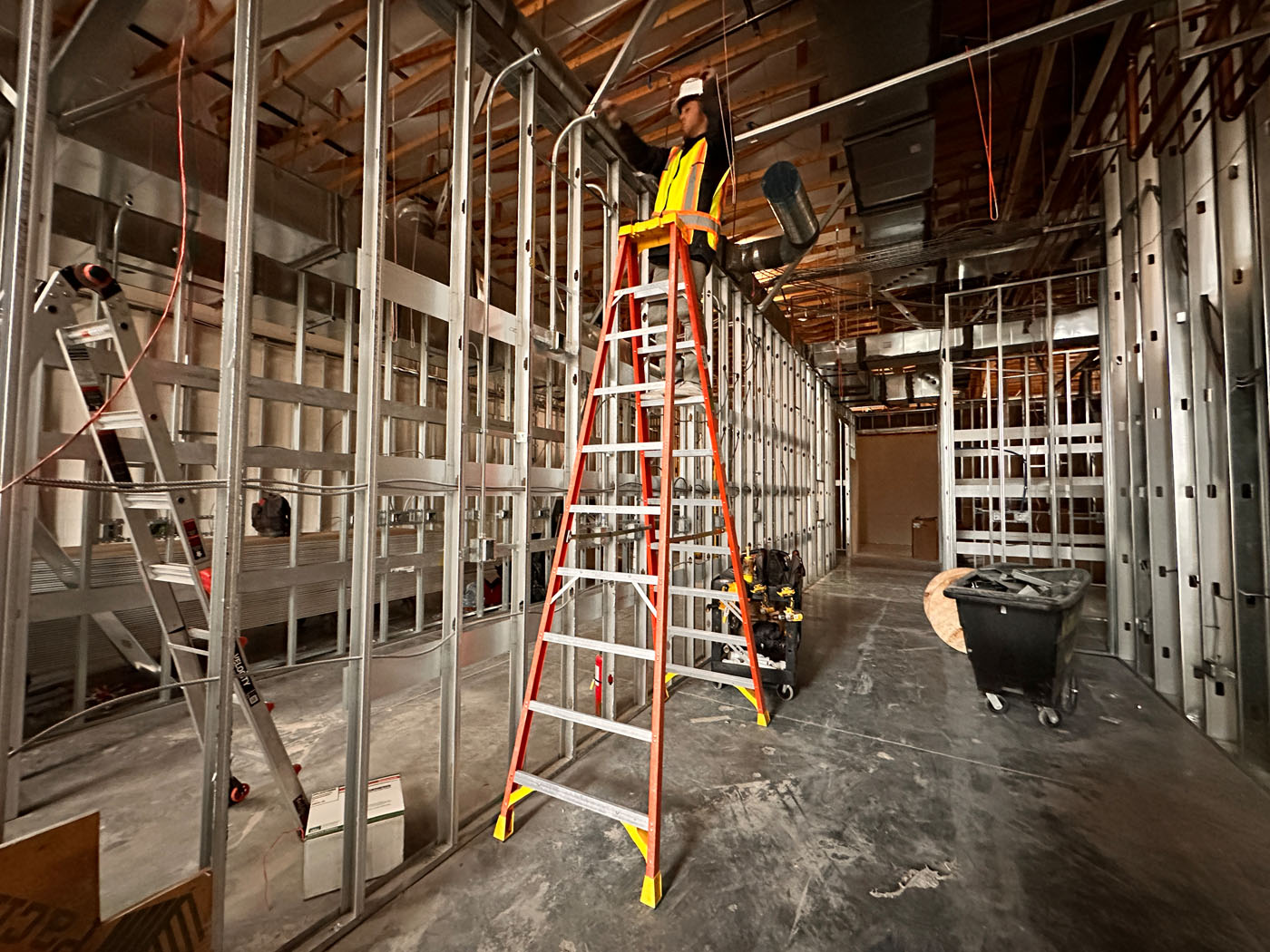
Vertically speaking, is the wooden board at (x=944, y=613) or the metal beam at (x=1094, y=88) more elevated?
the metal beam at (x=1094, y=88)

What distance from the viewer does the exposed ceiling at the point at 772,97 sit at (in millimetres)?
2543

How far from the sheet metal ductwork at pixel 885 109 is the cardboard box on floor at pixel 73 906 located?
364 centimetres

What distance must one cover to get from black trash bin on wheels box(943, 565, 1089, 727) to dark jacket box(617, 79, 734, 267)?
2467mm

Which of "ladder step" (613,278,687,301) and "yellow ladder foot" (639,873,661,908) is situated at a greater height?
"ladder step" (613,278,687,301)

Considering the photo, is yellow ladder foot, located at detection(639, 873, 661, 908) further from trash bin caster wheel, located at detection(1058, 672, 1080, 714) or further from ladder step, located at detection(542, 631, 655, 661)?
trash bin caster wheel, located at detection(1058, 672, 1080, 714)

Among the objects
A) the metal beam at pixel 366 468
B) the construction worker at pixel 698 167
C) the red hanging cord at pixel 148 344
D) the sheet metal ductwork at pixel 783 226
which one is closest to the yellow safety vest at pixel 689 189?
the construction worker at pixel 698 167

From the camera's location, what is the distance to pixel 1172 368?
3.11 meters

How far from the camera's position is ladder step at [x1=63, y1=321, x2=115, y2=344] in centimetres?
152

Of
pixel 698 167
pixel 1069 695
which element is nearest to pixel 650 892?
pixel 698 167

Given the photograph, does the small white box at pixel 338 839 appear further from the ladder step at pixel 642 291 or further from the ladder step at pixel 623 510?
the ladder step at pixel 642 291

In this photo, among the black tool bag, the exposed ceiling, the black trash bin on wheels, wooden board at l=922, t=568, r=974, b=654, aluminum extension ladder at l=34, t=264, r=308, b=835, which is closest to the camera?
aluminum extension ladder at l=34, t=264, r=308, b=835

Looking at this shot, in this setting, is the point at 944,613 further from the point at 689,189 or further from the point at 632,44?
the point at 632,44

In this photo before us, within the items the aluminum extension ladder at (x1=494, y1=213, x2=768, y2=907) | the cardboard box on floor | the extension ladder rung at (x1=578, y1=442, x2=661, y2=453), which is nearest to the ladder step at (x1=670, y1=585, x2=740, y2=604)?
the aluminum extension ladder at (x1=494, y1=213, x2=768, y2=907)

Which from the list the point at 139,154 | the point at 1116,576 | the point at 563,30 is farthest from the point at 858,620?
the point at 139,154
